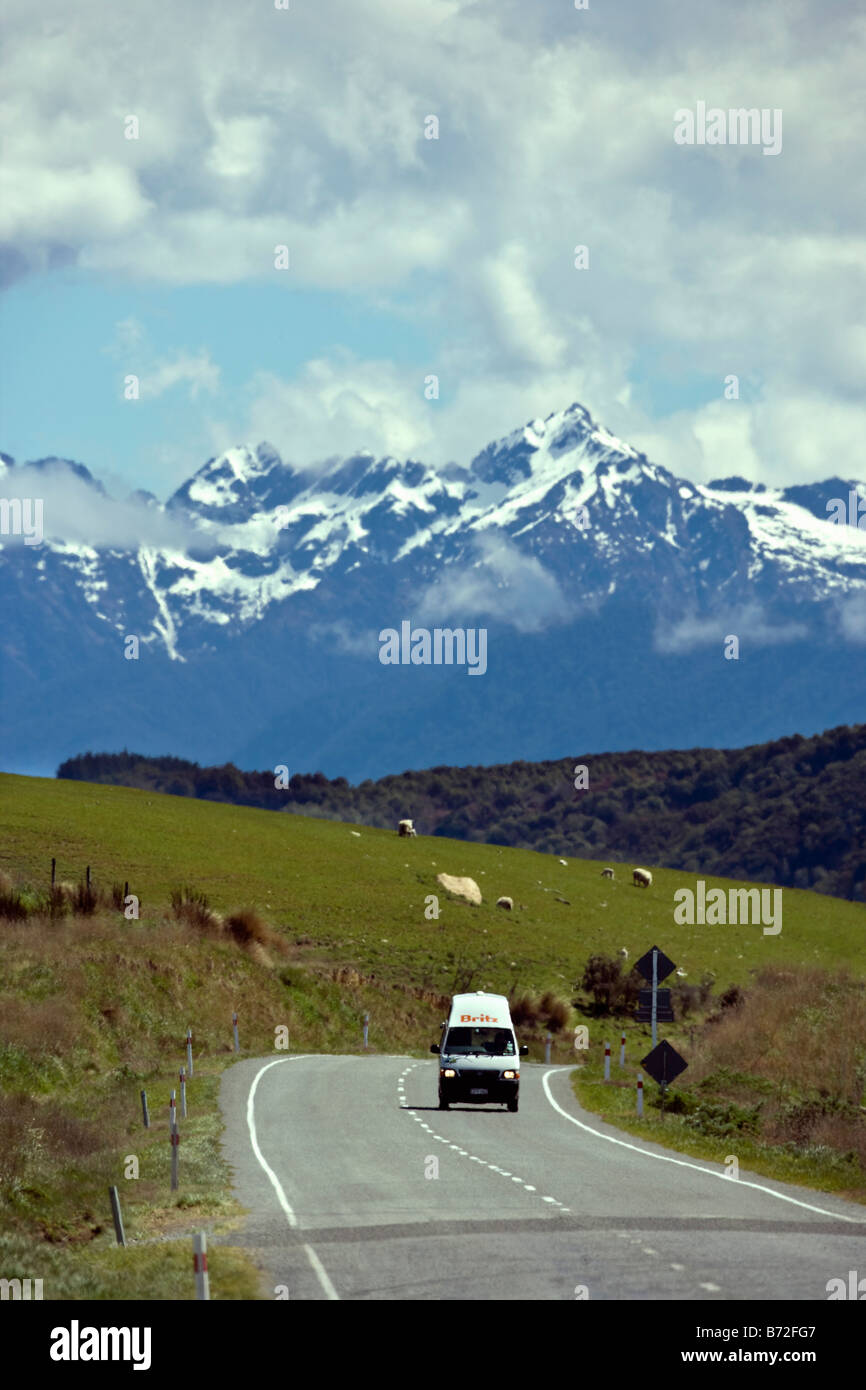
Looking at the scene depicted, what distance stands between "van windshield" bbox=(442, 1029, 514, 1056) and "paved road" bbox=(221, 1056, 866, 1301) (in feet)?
4.76

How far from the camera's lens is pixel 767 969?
70.9 m

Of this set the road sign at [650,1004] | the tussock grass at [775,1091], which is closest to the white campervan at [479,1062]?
the tussock grass at [775,1091]

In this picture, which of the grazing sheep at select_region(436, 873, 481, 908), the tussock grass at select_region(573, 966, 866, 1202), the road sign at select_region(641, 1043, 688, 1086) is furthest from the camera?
the grazing sheep at select_region(436, 873, 481, 908)

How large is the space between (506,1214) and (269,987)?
122 feet

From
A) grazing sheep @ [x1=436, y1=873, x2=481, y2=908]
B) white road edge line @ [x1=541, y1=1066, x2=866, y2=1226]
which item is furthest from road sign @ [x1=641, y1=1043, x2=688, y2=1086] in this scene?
grazing sheep @ [x1=436, y1=873, x2=481, y2=908]

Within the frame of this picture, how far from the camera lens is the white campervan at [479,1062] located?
3359 centimetres

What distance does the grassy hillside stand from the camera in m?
21.2

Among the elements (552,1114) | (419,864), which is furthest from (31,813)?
(552,1114)

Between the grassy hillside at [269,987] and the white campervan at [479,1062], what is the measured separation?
2.57 metres

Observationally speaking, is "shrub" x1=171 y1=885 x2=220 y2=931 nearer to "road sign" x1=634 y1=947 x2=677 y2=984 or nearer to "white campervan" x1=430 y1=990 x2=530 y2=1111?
"white campervan" x1=430 y1=990 x2=530 y2=1111

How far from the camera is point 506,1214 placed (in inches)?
740

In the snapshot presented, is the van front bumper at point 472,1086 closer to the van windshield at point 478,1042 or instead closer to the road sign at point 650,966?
the van windshield at point 478,1042
